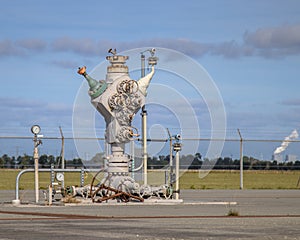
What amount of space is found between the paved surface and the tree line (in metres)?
5.90

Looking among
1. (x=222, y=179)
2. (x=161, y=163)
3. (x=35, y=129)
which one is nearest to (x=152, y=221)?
(x=35, y=129)

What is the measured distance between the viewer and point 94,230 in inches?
698

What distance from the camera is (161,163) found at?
40.8 m

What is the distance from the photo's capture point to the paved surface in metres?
16.7

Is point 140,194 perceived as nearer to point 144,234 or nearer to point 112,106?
point 112,106

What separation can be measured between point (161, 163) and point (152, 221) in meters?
20.2

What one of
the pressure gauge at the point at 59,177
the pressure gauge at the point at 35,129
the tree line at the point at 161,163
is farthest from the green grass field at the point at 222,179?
the pressure gauge at the point at 35,129

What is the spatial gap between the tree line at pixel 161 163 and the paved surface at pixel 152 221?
590cm

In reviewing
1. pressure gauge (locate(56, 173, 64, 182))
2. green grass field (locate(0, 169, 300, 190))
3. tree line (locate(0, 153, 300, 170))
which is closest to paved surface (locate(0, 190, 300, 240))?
pressure gauge (locate(56, 173, 64, 182))

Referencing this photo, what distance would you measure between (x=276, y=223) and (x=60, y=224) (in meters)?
5.06

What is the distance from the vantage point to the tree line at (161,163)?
36159 millimetres

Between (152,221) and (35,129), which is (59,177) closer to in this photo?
(35,129)

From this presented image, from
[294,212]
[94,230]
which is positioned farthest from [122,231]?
[294,212]

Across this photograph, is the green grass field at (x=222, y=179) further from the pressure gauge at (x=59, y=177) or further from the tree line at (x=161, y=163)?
the pressure gauge at (x=59, y=177)
